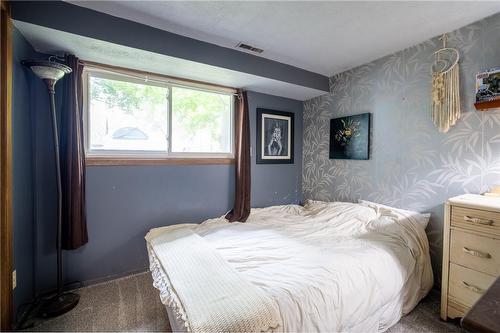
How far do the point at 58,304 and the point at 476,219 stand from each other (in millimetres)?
3118

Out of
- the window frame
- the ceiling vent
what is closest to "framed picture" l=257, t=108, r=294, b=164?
the window frame

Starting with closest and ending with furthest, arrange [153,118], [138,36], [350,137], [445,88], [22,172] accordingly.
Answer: [22,172] → [138,36] → [445,88] → [153,118] → [350,137]

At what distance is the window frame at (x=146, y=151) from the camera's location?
2.14 m

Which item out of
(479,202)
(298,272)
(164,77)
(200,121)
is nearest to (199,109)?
(200,121)

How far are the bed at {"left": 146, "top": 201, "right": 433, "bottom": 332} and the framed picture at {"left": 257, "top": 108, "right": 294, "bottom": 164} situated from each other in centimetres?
111

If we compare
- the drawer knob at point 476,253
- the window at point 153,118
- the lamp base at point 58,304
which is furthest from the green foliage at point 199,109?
the drawer knob at point 476,253

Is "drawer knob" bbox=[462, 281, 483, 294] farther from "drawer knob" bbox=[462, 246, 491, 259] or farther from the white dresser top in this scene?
the white dresser top

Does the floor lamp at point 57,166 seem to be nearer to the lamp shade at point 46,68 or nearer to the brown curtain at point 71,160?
the lamp shade at point 46,68

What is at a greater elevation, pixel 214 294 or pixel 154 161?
pixel 154 161

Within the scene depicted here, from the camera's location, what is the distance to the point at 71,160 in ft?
6.25

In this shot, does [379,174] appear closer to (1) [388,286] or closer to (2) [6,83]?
(1) [388,286]

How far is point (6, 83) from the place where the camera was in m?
1.45

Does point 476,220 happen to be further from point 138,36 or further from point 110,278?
point 110,278

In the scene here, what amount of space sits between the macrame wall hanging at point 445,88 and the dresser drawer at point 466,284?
1.14 m
